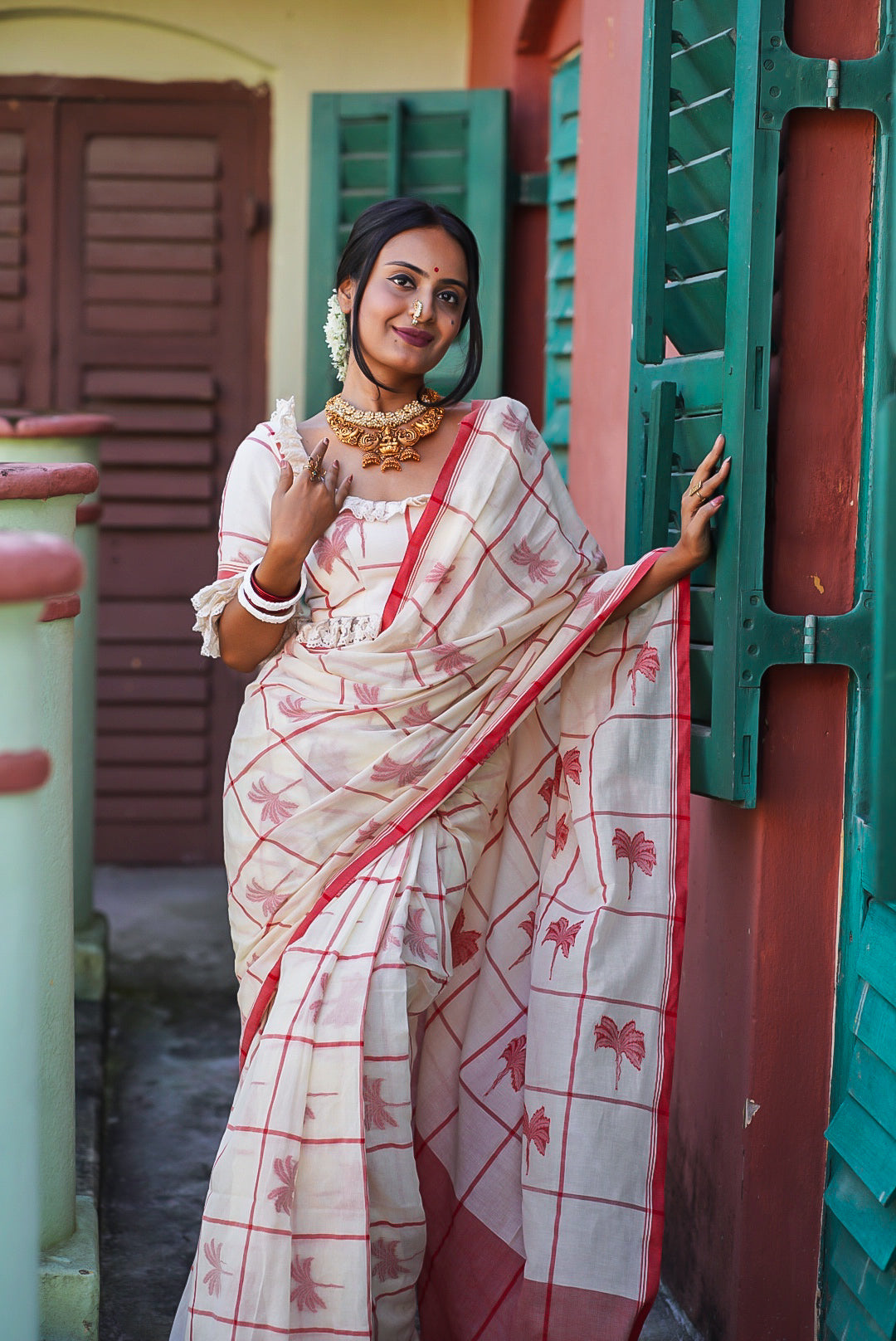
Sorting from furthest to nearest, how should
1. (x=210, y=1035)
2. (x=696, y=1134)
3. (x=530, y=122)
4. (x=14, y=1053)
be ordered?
1. (x=530, y=122)
2. (x=210, y=1035)
3. (x=696, y=1134)
4. (x=14, y=1053)

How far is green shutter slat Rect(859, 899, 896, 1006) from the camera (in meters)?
2.21

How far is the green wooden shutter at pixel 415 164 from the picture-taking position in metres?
4.60

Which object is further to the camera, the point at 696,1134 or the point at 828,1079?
the point at 696,1134

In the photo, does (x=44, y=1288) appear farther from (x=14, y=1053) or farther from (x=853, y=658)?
(x=853, y=658)

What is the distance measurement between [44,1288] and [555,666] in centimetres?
127

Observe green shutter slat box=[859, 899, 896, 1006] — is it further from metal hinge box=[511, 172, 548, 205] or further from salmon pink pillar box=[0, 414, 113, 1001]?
metal hinge box=[511, 172, 548, 205]

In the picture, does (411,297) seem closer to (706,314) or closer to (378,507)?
(378,507)

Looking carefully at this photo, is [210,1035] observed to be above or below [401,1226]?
below

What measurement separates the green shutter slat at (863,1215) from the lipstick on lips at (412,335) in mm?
1446

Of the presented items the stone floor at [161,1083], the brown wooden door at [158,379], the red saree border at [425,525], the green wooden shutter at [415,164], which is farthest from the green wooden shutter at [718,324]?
the brown wooden door at [158,379]

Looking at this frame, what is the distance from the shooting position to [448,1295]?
2520 mm

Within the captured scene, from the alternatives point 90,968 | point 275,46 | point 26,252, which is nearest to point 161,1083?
point 90,968

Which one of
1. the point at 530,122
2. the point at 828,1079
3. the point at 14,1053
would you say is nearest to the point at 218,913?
the point at 530,122

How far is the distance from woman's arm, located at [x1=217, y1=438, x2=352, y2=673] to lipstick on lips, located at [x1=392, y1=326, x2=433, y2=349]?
0.22 meters
